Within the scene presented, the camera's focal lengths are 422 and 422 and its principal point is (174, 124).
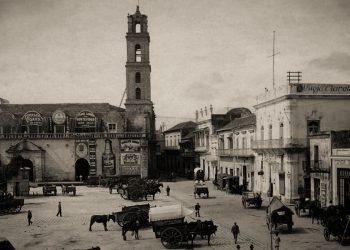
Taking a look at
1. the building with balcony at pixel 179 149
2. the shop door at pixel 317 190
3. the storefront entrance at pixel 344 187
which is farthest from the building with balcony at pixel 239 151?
the building with balcony at pixel 179 149

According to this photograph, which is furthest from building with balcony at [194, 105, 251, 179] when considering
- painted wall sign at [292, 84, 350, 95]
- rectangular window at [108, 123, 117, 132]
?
painted wall sign at [292, 84, 350, 95]

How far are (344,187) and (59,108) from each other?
136 feet

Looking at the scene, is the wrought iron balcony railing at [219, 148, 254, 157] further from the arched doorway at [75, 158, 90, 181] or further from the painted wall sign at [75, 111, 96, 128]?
the arched doorway at [75, 158, 90, 181]

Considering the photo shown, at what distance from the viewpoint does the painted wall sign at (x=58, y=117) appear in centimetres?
5453

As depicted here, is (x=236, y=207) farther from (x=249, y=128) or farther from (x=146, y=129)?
(x=146, y=129)

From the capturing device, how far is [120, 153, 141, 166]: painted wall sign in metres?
52.9

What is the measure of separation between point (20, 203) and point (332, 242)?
20.6 metres

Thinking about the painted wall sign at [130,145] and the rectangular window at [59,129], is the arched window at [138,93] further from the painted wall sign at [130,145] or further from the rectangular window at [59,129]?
the rectangular window at [59,129]

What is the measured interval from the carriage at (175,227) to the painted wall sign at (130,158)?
3306cm

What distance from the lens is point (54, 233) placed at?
21969 millimetres

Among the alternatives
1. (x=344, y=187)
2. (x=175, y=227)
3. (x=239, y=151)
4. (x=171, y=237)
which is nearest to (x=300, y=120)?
(x=344, y=187)

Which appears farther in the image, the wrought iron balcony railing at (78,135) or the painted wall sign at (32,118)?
the painted wall sign at (32,118)

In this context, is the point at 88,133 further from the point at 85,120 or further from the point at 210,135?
the point at 210,135

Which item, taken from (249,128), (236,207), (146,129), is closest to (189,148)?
(146,129)
